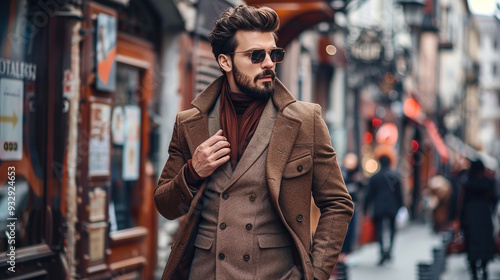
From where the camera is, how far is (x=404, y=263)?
517 inches

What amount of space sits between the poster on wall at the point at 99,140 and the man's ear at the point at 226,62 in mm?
3684

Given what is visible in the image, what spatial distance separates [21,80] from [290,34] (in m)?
5.07

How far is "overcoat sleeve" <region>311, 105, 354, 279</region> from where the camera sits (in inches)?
128

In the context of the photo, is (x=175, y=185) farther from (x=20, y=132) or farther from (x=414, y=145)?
(x=414, y=145)

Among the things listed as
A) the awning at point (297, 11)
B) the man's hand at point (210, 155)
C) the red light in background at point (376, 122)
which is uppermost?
the awning at point (297, 11)

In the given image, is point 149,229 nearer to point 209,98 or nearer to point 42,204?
point 42,204

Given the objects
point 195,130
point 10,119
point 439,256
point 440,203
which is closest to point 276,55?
point 195,130

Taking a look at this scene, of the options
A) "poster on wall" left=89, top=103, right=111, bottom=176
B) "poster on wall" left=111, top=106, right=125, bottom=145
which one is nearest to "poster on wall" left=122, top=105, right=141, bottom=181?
"poster on wall" left=111, top=106, right=125, bottom=145

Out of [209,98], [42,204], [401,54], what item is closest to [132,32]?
[42,204]

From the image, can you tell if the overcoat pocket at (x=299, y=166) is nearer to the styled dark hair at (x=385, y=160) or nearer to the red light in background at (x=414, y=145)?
the styled dark hair at (x=385, y=160)

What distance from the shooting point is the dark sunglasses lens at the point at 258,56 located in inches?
130

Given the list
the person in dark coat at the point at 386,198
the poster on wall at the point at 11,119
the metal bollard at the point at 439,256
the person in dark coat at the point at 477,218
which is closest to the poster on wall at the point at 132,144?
the poster on wall at the point at 11,119

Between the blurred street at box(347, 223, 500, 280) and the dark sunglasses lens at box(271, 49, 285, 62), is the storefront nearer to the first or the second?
the dark sunglasses lens at box(271, 49, 285, 62)

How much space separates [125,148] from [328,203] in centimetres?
507
